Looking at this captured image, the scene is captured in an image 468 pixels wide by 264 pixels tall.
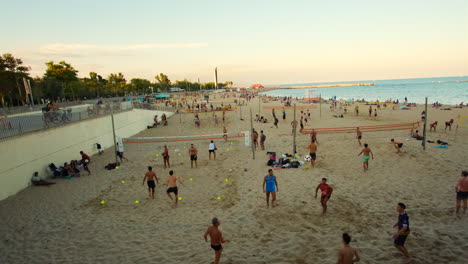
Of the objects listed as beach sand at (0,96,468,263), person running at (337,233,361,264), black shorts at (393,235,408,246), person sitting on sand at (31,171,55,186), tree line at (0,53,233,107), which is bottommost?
beach sand at (0,96,468,263)

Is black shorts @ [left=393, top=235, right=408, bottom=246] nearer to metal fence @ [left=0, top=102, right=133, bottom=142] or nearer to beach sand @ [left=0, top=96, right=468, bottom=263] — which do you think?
beach sand @ [left=0, top=96, right=468, bottom=263]

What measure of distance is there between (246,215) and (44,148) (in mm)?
10483

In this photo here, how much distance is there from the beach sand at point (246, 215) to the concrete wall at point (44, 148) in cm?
81

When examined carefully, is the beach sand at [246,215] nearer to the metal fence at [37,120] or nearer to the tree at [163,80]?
the metal fence at [37,120]

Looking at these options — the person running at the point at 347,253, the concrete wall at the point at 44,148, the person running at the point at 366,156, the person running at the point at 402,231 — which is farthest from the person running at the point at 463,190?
the concrete wall at the point at 44,148

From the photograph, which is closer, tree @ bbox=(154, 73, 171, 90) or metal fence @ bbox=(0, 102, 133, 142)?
metal fence @ bbox=(0, 102, 133, 142)

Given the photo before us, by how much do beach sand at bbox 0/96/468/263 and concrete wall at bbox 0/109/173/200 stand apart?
0.81 m

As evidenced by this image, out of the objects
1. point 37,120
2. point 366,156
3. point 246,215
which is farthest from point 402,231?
point 37,120

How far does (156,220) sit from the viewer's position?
7.64 metres

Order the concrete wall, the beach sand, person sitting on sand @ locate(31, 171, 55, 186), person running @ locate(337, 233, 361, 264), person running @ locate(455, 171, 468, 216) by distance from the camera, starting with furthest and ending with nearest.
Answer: person sitting on sand @ locate(31, 171, 55, 186), the concrete wall, person running @ locate(455, 171, 468, 216), the beach sand, person running @ locate(337, 233, 361, 264)

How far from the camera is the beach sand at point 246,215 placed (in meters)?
5.84

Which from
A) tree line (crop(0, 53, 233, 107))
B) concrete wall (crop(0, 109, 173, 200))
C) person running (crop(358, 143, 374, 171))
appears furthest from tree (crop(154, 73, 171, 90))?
person running (crop(358, 143, 374, 171))

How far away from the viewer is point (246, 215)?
763cm

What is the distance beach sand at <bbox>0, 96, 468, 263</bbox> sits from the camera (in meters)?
5.84
